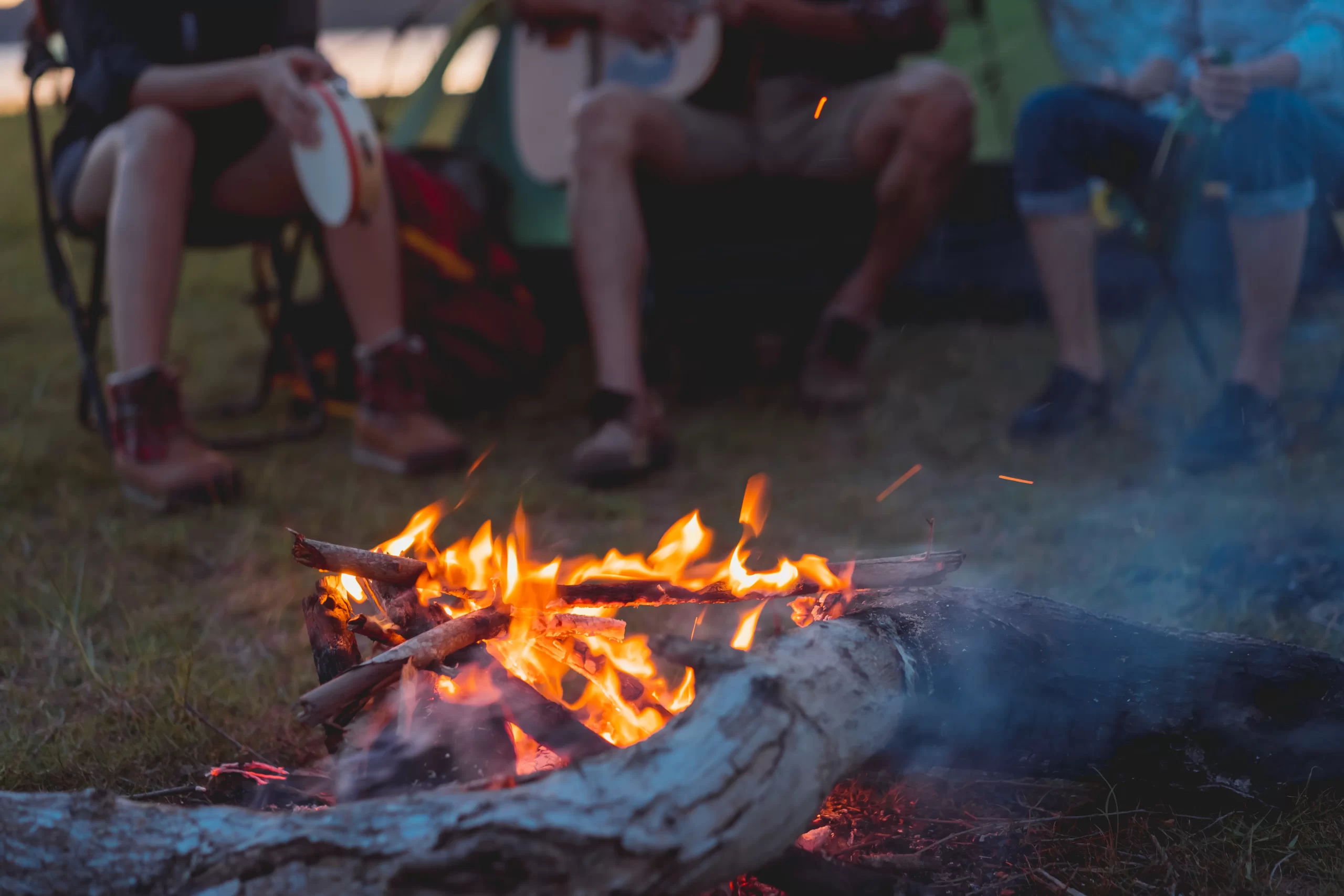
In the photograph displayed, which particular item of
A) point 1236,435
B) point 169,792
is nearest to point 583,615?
point 169,792

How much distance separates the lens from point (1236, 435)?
9.77 ft

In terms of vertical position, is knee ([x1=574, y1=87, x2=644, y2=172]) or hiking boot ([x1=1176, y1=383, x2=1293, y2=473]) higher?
knee ([x1=574, y1=87, x2=644, y2=172])

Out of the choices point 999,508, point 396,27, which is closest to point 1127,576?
point 999,508

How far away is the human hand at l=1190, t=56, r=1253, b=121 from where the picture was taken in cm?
273

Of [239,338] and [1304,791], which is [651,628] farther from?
[239,338]

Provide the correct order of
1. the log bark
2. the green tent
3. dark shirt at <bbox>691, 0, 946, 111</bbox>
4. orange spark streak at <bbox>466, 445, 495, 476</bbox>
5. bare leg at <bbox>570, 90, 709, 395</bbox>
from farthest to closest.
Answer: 1. the green tent
2. dark shirt at <bbox>691, 0, 946, 111</bbox>
3. bare leg at <bbox>570, 90, 709, 395</bbox>
4. orange spark streak at <bbox>466, 445, 495, 476</bbox>
5. the log bark

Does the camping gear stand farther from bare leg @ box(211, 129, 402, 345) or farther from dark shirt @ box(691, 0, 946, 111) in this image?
bare leg @ box(211, 129, 402, 345)

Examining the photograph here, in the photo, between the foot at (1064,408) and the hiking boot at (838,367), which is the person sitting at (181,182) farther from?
the foot at (1064,408)

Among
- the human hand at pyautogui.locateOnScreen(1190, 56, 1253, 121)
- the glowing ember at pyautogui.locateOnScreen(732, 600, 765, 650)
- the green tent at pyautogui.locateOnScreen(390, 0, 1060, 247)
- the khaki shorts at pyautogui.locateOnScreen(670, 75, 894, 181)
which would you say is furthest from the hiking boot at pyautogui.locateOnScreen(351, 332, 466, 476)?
the human hand at pyautogui.locateOnScreen(1190, 56, 1253, 121)

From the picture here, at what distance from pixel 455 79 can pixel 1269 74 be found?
3.30 meters

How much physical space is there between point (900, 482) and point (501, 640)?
71.6 inches

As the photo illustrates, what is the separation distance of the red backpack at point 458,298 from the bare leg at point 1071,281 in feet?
5.65

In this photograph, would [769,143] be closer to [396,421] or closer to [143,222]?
[396,421]

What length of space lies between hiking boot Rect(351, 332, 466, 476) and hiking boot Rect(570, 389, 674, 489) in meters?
0.39
